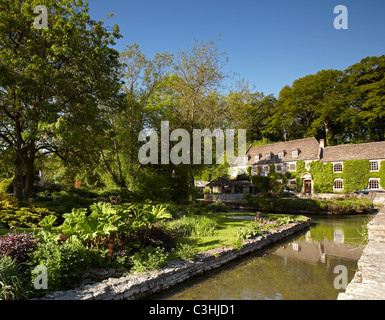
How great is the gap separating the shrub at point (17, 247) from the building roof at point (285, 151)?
126 ft

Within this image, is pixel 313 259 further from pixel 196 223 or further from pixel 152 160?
pixel 152 160

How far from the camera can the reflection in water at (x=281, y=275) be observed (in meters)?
6.26

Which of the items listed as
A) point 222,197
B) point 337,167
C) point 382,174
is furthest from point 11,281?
point 337,167

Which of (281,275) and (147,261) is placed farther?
(281,275)

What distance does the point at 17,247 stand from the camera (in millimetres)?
5617

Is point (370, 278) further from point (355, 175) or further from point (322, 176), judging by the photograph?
point (322, 176)

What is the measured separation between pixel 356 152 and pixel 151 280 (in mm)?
36651

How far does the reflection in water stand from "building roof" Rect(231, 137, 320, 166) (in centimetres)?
2881

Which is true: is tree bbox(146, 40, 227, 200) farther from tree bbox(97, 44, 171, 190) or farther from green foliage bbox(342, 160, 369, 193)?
green foliage bbox(342, 160, 369, 193)

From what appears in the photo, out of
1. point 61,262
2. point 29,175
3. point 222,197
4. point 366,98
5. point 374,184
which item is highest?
point 366,98

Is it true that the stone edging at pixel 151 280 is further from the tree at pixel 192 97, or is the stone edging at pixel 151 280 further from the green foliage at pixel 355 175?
the green foliage at pixel 355 175

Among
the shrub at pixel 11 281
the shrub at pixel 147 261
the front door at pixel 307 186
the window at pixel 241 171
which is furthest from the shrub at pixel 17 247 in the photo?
the window at pixel 241 171
